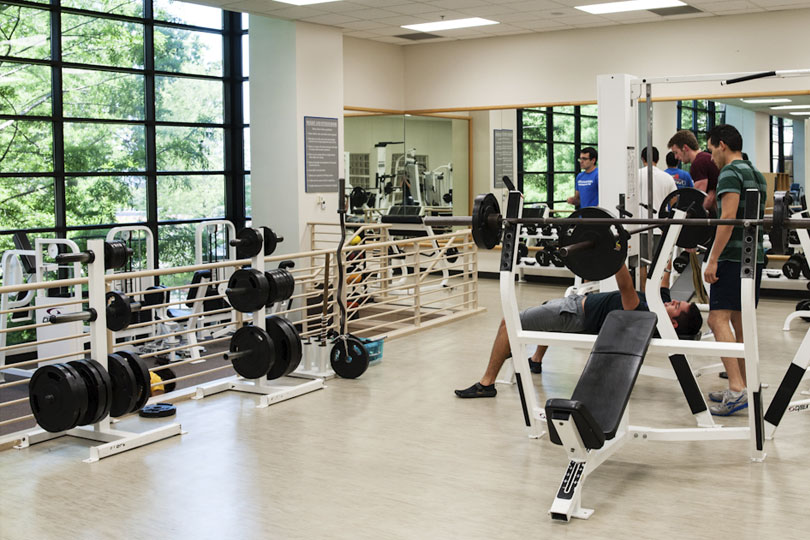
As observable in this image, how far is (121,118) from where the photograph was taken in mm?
8711

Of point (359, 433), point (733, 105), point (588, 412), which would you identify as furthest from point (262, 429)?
point (733, 105)

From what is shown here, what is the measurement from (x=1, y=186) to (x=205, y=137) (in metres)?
2.55

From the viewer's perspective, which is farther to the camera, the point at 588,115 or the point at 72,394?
the point at 588,115

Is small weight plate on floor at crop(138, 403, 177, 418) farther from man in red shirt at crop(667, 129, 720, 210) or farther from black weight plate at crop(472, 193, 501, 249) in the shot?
man in red shirt at crop(667, 129, 720, 210)

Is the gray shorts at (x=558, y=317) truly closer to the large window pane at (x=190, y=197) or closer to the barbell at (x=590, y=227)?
the barbell at (x=590, y=227)

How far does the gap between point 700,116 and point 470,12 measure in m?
2.68

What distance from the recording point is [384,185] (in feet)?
35.3

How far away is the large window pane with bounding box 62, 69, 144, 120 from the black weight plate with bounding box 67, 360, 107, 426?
4.98 m

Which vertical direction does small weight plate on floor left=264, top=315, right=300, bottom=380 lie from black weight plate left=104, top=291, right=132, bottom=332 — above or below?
below

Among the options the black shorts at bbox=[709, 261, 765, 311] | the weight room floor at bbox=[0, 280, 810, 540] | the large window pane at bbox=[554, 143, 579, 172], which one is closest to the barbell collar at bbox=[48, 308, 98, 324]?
the weight room floor at bbox=[0, 280, 810, 540]

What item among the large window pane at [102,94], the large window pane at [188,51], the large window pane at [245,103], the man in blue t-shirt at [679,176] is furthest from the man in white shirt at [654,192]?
the large window pane at [102,94]

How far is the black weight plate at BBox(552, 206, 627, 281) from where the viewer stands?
3.80 m

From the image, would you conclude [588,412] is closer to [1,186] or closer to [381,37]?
[1,186]

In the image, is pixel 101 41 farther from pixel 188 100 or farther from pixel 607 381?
pixel 607 381
